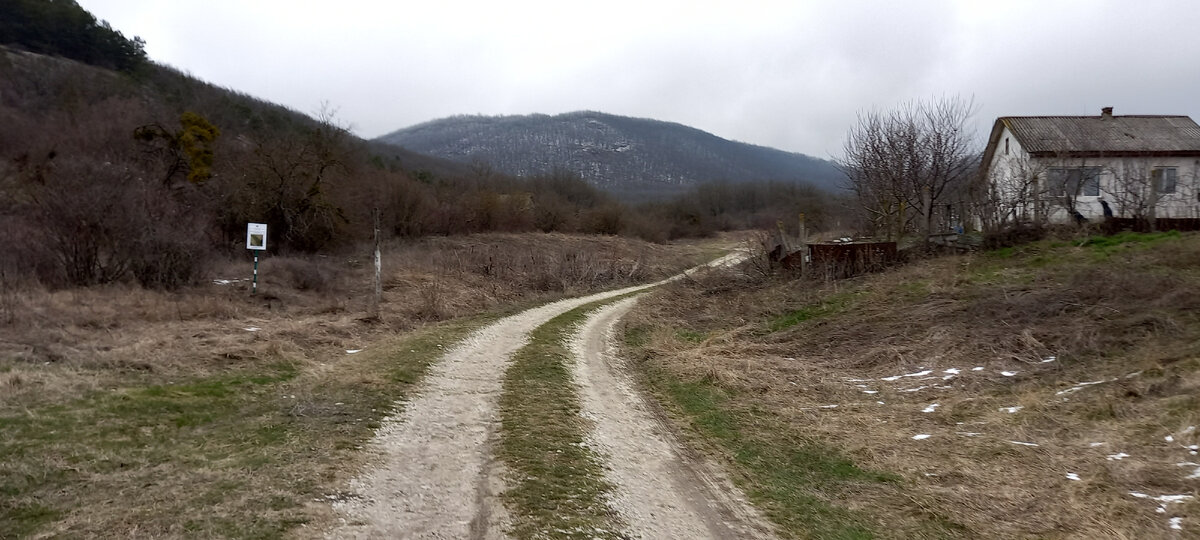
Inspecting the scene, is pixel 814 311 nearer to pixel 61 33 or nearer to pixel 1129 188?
pixel 1129 188

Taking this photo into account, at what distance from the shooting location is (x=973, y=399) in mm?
9422

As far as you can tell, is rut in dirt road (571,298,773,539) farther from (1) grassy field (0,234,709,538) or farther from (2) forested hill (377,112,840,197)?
(2) forested hill (377,112,840,197)

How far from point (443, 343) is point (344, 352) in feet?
7.58

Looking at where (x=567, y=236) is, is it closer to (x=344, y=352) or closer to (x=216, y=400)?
(x=344, y=352)

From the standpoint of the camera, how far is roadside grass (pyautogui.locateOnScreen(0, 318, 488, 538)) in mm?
5039

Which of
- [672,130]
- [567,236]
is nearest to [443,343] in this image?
[567,236]

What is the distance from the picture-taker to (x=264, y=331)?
1423 centimetres

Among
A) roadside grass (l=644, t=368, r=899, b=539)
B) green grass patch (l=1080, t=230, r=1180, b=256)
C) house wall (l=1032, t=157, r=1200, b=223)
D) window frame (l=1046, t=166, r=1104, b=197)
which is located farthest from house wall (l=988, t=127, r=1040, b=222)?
roadside grass (l=644, t=368, r=899, b=539)

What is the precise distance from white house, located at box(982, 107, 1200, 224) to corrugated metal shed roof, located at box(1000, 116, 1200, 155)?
3cm

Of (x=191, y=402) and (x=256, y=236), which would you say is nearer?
(x=191, y=402)

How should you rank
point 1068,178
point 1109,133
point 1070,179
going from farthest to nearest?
1. point 1109,133
2. point 1070,179
3. point 1068,178

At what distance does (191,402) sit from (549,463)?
4.68 metres

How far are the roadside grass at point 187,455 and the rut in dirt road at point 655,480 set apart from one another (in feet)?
8.88

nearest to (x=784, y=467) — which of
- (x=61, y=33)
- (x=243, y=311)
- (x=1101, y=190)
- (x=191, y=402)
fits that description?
(x=191, y=402)
